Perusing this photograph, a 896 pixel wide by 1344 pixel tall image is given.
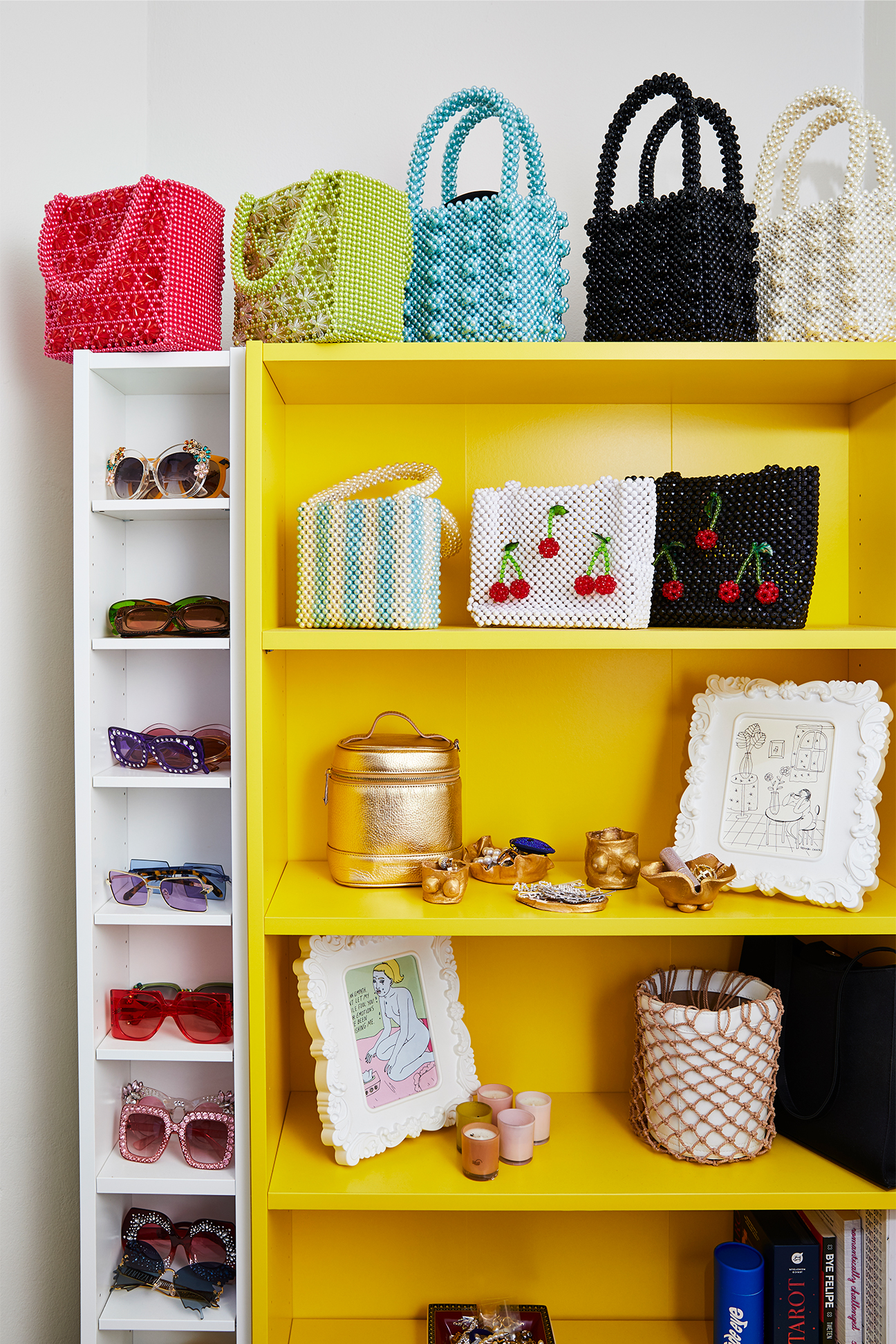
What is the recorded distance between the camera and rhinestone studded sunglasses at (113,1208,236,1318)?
1487mm

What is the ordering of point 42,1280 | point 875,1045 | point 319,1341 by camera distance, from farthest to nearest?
point 319,1341
point 42,1280
point 875,1045

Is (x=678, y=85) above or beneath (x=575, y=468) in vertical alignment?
above

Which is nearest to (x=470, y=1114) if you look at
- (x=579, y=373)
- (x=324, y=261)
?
(x=579, y=373)

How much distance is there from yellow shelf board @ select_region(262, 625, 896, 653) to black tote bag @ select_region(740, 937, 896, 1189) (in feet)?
1.65

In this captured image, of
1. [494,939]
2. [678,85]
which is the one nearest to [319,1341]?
[494,939]

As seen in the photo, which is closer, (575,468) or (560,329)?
(560,329)

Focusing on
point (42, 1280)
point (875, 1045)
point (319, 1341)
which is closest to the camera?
point (875, 1045)

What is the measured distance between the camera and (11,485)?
1479mm

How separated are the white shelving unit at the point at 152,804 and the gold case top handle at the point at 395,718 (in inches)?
9.5

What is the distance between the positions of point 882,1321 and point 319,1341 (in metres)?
0.99

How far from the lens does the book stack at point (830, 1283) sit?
59.1 inches

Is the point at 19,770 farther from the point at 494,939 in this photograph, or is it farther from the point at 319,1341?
the point at 319,1341

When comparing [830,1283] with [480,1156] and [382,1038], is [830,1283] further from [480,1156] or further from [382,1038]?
[382,1038]

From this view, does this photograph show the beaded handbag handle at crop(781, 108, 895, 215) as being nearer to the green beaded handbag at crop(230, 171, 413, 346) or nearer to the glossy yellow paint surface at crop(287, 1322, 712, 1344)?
the green beaded handbag at crop(230, 171, 413, 346)
